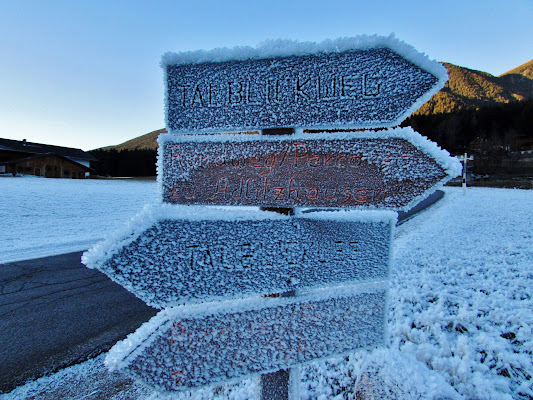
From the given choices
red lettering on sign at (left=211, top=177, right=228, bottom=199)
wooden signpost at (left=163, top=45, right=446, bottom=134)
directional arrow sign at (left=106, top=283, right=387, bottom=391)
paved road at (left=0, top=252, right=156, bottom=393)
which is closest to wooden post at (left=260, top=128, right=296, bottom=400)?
directional arrow sign at (left=106, top=283, right=387, bottom=391)

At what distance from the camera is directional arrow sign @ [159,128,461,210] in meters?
1.19

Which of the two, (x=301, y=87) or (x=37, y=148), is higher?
(x=37, y=148)

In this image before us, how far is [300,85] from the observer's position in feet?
4.30

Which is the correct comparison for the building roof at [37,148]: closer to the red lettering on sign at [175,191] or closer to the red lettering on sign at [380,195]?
the red lettering on sign at [175,191]

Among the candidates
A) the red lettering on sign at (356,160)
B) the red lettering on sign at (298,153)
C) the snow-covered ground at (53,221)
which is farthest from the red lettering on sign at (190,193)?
the snow-covered ground at (53,221)

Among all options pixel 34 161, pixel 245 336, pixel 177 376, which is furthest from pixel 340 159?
pixel 34 161

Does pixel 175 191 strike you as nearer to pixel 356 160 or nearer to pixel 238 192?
pixel 238 192

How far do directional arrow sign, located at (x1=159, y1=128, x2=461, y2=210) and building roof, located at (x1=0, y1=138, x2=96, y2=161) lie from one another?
135 feet

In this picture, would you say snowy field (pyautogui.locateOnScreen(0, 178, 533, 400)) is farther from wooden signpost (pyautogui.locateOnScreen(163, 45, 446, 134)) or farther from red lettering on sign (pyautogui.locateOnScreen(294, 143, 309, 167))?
wooden signpost (pyautogui.locateOnScreen(163, 45, 446, 134))

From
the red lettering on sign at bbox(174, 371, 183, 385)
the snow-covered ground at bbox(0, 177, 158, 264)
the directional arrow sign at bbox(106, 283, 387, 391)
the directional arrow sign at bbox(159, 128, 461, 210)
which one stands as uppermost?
the directional arrow sign at bbox(159, 128, 461, 210)

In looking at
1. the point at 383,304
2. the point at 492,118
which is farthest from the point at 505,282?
the point at 492,118

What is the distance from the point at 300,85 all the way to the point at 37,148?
44719 millimetres

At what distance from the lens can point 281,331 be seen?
1393 mm

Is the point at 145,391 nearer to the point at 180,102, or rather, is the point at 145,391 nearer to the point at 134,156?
the point at 180,102
